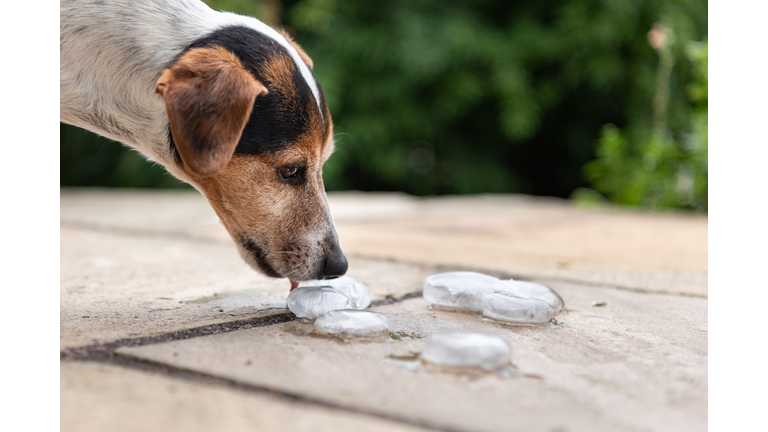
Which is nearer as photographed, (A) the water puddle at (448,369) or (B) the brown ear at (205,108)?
(A) the water puddle at (448,369)

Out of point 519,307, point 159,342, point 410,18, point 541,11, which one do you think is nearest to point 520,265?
point 519,307

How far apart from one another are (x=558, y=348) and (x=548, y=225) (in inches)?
98.4

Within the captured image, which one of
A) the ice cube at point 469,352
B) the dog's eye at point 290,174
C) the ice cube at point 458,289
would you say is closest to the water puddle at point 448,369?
the ice cube at point 469,352

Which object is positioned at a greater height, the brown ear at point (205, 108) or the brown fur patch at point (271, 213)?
the brown ear at point (205, 108)

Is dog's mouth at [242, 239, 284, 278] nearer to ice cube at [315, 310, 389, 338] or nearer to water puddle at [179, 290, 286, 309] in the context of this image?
water puddle at [179, 290, 286, 309]

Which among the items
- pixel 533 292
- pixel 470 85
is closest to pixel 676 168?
pixel 470 85

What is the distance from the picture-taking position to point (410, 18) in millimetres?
5906

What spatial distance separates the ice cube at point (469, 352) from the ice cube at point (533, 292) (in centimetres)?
46

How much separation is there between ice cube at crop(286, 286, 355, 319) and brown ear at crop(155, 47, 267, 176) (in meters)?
0.36

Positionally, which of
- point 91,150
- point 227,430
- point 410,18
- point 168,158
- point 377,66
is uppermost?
point 410,18

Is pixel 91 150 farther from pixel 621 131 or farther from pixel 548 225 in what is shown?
pixel 621 131

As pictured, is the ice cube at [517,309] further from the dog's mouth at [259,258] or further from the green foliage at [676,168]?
the green foliage at [676,168]

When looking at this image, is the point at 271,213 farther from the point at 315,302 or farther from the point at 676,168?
the point at 676,168

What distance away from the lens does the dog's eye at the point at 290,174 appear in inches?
67.9
